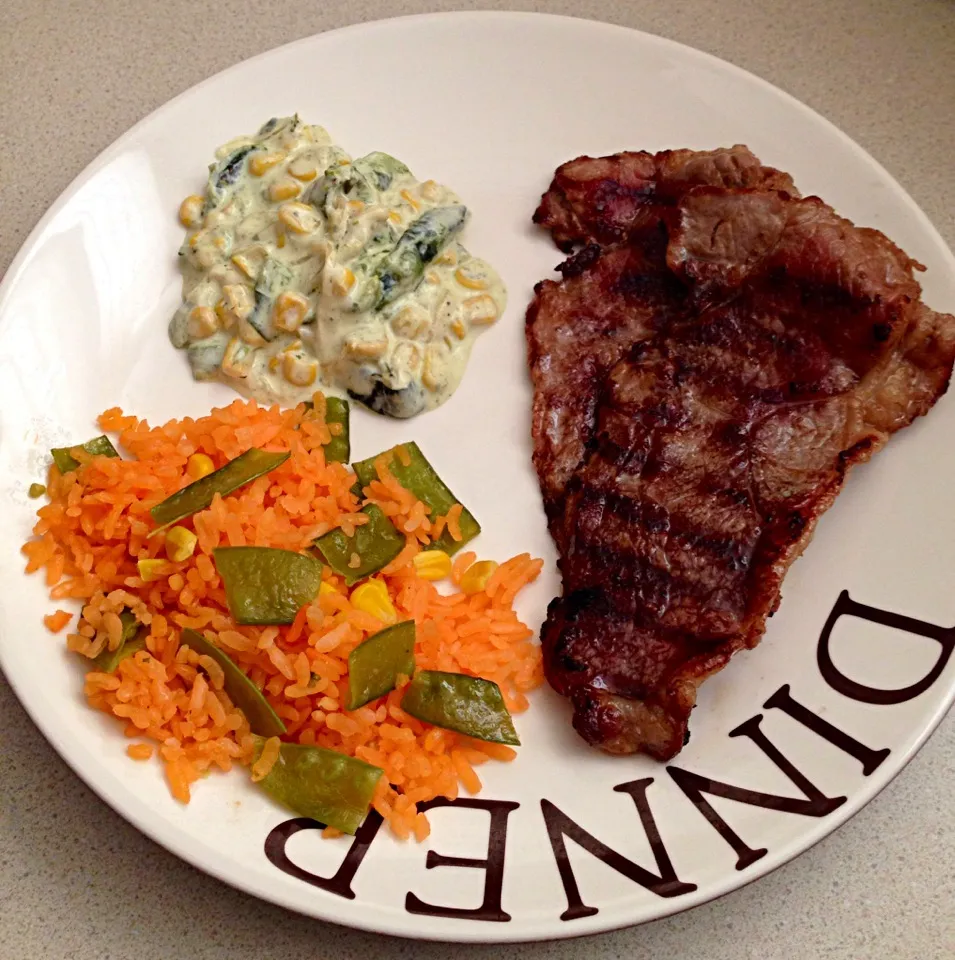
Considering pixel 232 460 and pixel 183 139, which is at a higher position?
pixel 183 139

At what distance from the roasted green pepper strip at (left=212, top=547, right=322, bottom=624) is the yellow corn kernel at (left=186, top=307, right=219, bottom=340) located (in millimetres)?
876

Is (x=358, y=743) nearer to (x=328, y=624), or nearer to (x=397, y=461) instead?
(x=328, y=624)

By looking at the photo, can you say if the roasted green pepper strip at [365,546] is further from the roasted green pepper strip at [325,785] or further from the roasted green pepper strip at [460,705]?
the roasted green pepper strip at [325,785]

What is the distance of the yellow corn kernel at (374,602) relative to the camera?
7.97 feet

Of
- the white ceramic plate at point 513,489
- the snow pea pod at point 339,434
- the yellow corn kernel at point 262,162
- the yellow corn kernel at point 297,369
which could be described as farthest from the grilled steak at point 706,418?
the yellow corn kernel at point 262,162

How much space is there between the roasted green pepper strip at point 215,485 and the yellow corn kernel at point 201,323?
0.55 m

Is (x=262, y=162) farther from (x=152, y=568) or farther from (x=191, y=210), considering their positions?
(x=152, y=568)

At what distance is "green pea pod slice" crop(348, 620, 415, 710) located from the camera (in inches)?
89.4

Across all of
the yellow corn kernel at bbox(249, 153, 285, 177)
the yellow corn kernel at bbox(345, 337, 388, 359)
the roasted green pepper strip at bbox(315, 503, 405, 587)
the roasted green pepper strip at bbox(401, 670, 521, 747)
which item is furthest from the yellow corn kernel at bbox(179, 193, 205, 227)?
the roasted green pepper strip at bbox(401, 670, 521, 747)

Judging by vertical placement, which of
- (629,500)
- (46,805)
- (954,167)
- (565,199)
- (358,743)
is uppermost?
(954,167)

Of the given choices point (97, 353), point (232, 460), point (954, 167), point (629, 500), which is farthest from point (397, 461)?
point (954, 167)

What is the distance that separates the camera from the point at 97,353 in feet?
9.55

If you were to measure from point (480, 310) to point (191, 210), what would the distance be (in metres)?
Answer: 0.97

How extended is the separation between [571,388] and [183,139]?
1.51m
